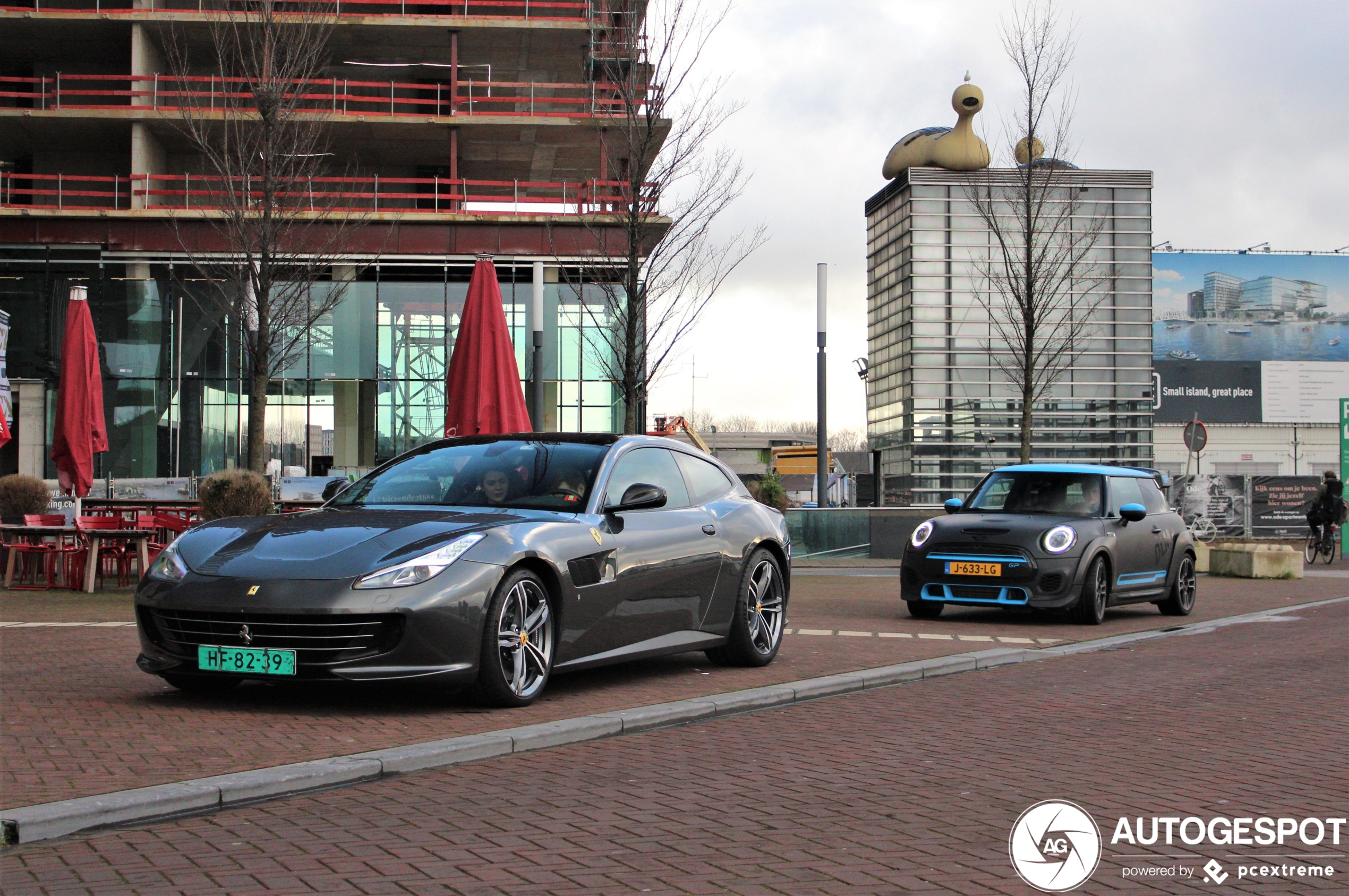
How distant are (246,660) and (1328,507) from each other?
25.6 metres

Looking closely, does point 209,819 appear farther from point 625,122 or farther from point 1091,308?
point 1091,308

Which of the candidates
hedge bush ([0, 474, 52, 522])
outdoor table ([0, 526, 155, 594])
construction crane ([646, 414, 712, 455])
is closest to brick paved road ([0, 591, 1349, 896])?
outdoor table ([0, 526, 155, 594])

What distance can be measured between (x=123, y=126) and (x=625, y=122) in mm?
20073

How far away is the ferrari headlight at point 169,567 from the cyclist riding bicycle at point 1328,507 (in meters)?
25.0

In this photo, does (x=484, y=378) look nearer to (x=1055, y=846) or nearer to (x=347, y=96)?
(x=1055, y=846)

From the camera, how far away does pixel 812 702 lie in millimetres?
7742

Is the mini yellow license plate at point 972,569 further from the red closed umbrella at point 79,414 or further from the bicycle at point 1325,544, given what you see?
the bicycle at point 1325,544

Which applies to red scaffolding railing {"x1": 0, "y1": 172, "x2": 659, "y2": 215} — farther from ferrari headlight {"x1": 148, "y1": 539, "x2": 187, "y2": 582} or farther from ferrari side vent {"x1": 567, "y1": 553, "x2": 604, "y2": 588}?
ferrari headlight {"x1": 148, "y1": 539, "x2": 187, "y2": 582}

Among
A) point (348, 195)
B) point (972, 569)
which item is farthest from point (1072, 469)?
point (348, 195)

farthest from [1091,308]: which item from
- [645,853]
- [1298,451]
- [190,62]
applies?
[1298,451]

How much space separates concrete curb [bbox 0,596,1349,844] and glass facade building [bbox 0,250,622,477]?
2337 cm

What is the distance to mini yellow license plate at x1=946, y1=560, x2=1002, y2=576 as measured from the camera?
12.7 m

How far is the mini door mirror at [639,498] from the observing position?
24.9ft

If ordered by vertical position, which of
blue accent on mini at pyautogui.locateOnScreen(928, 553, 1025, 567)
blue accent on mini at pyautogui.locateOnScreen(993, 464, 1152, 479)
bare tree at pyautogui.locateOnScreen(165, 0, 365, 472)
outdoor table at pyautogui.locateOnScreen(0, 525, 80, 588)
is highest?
bare tree at pyautogui.locateOnScreen(165, 0, 365, 472)
